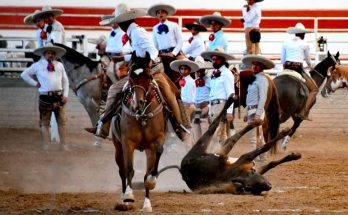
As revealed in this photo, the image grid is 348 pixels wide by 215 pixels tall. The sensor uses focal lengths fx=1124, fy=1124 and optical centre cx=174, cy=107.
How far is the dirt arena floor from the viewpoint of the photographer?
1224cm

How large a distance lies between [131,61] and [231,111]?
4723 millimetres

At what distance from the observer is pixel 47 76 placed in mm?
20234

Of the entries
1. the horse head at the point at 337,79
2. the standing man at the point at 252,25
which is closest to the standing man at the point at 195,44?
the standing man at the point at 252,25

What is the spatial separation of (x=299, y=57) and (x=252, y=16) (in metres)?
1.41

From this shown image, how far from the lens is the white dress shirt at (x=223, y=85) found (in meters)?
17.1

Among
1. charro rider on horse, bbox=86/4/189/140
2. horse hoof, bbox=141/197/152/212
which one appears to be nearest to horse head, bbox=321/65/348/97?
charro rider on horse, bbox=86/4/189/140

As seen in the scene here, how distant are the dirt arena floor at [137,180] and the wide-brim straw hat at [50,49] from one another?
1.77 m

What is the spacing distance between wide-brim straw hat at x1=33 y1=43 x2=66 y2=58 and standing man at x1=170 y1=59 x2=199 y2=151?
2694mm

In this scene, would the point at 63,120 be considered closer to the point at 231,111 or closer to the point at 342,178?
the point at 231,111

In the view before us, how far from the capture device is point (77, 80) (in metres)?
21.6

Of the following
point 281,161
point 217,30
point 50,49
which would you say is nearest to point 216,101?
point 217,30

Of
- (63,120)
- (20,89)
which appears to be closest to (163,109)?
(63,120)

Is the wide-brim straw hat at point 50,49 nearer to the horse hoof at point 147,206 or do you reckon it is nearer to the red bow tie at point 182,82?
the red bow tie at point 182,82

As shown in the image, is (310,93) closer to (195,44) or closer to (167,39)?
(195,44)
